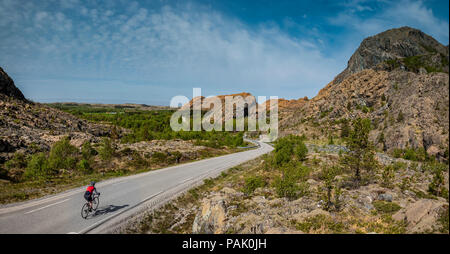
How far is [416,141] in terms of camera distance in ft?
102

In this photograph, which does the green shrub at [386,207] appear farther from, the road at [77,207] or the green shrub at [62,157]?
the green shrub at [62,157]

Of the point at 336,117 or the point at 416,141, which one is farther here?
the point at 336,117

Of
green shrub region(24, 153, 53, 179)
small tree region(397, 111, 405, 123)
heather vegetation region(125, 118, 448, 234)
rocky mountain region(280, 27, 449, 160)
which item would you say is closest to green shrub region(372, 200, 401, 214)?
heather vegetation region(125, 118, 448, 234)

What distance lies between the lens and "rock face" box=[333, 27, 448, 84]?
212 ft

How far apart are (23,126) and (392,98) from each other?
76249 mm

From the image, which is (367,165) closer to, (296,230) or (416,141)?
(296,230)

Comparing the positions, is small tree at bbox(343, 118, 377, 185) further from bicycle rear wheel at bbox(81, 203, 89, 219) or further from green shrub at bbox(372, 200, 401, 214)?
bicycle rear wheel at bbox(81, 203, 89, 219)

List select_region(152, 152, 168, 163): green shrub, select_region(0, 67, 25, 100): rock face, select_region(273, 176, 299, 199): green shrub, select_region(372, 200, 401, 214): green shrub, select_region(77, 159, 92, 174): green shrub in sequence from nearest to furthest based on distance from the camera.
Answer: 1. select_region(372, 200, 401, 214): green shrub
2. select_region(273, 176, 299, 199): green shrub
3. select_region(77, 159, 92, 174): green shrub
4. select_region(152, 152, 168, 163): green shrub
5. select_region(0, 67, 25, 100): rock face

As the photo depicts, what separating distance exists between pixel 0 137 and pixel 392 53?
98673mm

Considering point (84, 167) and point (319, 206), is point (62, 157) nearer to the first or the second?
point (84, 167)

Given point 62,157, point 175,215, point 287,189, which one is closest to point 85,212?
point 175,215

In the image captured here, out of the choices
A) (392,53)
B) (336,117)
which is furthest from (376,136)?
(392,53)

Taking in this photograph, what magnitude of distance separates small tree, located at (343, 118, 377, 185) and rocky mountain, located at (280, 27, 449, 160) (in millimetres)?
14936

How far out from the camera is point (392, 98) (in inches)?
1941
